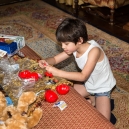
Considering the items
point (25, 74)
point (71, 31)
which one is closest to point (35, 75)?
point (25, 74)

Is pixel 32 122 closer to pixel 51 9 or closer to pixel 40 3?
pixel 51 9

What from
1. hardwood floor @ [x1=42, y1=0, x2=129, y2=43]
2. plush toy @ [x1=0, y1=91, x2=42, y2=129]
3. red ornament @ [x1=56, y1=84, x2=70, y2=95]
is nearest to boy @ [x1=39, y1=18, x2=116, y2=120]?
red ornament @ [x1=56, y1=84, x2=70, y2=95]

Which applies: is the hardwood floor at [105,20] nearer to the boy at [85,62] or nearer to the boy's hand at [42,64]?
the boy at [85,62]

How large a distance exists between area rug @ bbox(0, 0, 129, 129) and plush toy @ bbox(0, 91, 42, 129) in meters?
0.65

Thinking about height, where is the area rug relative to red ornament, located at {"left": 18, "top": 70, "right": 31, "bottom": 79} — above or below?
below

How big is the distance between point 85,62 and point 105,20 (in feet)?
5.30

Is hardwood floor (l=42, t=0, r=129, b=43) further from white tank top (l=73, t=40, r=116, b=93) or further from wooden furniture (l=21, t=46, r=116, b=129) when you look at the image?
wooden furniture (l=21, t=46, r=116, b=129)

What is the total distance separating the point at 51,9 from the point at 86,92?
1940 millimetres

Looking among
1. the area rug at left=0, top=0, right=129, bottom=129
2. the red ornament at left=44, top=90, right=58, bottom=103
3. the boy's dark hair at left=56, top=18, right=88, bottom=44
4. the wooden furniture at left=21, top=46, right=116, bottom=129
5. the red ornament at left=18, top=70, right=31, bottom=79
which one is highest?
the boy's dark hair at left=56, top=18, right=88, bottom=44

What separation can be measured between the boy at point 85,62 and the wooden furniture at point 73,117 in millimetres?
196

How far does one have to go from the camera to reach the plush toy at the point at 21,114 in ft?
2.61

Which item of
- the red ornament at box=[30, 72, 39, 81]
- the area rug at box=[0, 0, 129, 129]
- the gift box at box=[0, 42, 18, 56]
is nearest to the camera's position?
the red ornament at box=[30, 72, 39, 81]

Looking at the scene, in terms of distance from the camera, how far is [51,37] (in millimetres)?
2357

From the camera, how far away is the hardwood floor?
7.94 feet
